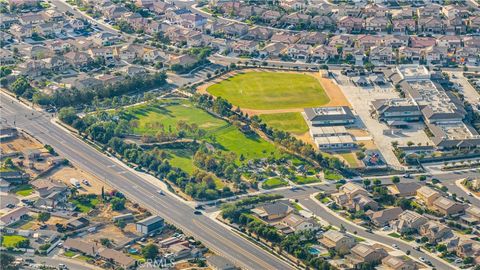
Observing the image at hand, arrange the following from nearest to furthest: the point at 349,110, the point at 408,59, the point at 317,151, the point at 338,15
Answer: the point at 317,151, the point at 349,110, the point at 408,59, the point at 338,15

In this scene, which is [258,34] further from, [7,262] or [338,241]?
[7,262]

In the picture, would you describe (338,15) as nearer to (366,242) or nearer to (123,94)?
(123,94)

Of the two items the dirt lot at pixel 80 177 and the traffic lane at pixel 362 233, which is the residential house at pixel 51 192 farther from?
the traffic lane at pixel 362 233

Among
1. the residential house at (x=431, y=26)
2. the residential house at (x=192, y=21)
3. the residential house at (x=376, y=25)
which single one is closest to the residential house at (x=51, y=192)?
the residential house at (x=192, y=21)

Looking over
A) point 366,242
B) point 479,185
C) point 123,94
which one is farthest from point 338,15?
point 366,242

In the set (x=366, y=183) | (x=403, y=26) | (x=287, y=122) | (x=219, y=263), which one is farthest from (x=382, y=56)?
(x=219, y=263)

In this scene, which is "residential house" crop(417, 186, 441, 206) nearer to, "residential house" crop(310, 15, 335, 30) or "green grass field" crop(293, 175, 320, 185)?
"green grass field" crop(293, 175, 320, 185)
